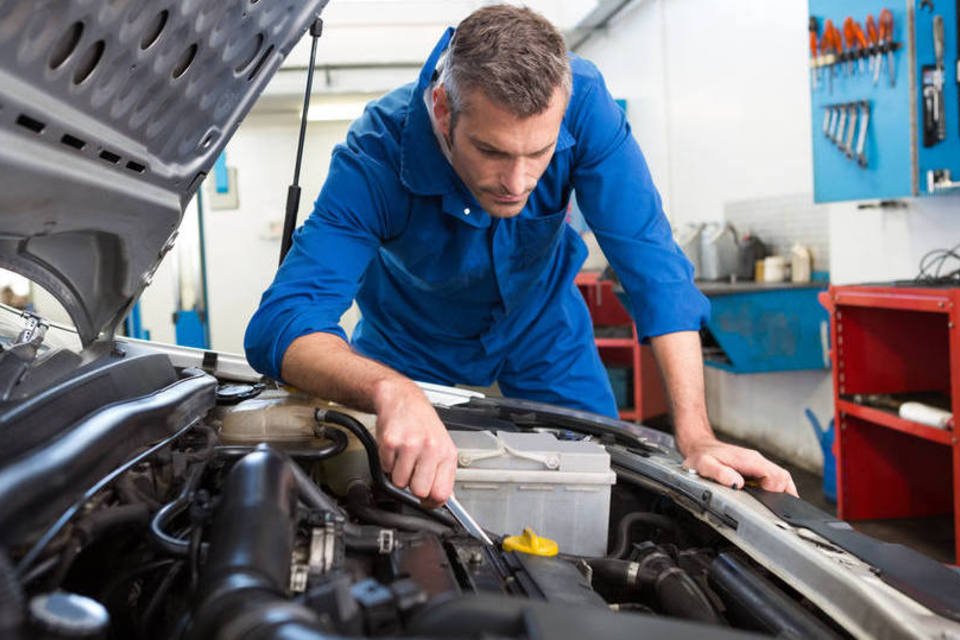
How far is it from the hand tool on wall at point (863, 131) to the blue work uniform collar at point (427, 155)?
6.37 feet

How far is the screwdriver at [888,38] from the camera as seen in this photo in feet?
9.98

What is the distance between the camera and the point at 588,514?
127 cm

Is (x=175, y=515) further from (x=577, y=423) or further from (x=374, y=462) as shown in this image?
(x=577, y=423)

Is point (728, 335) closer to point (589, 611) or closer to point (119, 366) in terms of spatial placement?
point (119, 366)

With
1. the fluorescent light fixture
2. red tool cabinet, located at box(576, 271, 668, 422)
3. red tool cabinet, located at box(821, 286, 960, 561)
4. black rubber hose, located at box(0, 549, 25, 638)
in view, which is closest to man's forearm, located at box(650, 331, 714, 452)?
black rubber hose, located at box(0, 549, 25, 638)

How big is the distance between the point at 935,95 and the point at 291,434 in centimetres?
258

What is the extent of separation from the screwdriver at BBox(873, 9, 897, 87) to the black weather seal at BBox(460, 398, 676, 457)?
6.93 feet

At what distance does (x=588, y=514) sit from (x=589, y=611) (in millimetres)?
634

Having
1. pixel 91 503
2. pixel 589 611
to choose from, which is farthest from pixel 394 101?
pixel 589 611

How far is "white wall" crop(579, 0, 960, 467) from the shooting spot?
3.65 metres

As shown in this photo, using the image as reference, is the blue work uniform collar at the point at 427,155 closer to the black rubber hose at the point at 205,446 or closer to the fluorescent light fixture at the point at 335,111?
the black rubber hose at the point at 205,446

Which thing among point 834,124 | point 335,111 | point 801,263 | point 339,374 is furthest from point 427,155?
point 335,111

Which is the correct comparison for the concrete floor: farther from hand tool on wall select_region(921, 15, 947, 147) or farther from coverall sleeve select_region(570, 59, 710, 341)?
coverall sleeve select_region(570, 59, 710, 341)

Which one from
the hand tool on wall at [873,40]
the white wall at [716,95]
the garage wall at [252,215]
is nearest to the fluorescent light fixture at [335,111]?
the garage wall at [252,215]
